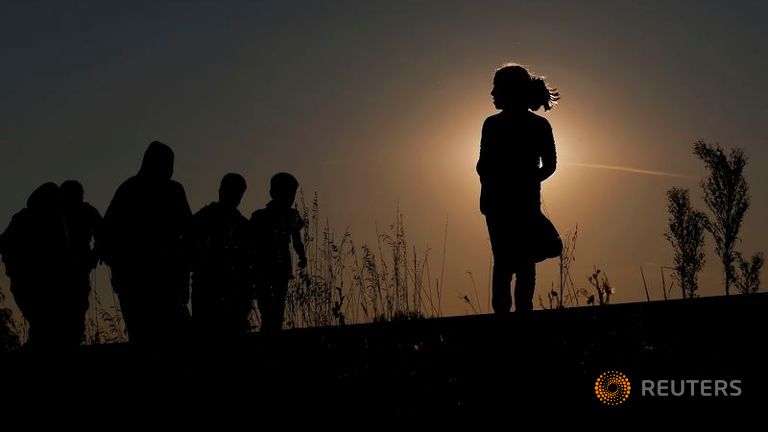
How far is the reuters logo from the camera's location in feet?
12.8

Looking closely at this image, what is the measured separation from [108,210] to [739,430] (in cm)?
515

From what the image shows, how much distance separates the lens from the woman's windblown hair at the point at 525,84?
21.3ft

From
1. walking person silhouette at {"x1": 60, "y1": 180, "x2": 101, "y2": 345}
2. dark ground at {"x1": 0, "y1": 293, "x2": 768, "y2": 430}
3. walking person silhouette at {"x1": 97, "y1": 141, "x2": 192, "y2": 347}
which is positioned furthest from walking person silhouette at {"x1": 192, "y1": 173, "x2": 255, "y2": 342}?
dark ground at {"x1": 0, "y1": 293, "x2": 768, "y2": 430}

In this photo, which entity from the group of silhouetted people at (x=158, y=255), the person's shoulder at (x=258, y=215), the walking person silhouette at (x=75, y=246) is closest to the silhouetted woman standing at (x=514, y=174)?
the group of silhouetted people at (x=158, y=255)

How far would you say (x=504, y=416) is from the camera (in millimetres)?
3838

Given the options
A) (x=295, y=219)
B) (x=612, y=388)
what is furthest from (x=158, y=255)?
(x=612, y=388)

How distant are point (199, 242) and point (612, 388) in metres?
4.65

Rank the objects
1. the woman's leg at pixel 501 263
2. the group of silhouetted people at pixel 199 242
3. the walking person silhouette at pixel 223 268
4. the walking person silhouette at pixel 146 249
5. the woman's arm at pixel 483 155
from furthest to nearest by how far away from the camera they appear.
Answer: the walking person silhouette at pixel 223 268, the walking person silhouette at pixel 146 249, the woman's arm at pixel 483 155, the group of silhouetted people at pixel 199 242, the woman's leg at pixel 501 263

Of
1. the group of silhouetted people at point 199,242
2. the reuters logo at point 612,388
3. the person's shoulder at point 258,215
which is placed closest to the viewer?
the reuters logo at point 612,388

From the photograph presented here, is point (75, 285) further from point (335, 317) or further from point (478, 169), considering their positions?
point (478, 169)

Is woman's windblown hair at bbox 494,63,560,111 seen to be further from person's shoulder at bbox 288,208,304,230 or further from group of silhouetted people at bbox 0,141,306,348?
person's shoulder at bbox 288,208,304,230

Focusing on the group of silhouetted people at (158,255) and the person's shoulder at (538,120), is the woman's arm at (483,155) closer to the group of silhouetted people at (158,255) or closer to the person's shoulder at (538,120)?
the person's shoulder at (538,120)

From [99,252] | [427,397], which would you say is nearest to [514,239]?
[427,397]

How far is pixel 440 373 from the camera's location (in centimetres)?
464
